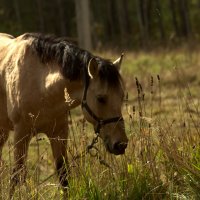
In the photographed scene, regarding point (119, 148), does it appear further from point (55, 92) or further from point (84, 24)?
point (84, 24)

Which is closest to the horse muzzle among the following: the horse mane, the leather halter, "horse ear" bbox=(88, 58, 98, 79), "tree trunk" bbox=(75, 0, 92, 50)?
the leather halter

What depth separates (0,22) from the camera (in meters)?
45.7

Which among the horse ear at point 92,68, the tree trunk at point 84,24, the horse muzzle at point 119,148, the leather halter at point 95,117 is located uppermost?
the tree trunk at point 84,24

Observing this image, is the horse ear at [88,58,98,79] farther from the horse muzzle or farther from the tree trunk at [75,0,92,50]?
the tree trunk at [75,0,92,50]

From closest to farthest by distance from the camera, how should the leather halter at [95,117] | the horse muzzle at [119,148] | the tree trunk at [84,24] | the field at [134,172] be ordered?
the field at [134,172], the horse muzzle at [119,148], the leather halter at [95,117], the tree trunk at [84,24]

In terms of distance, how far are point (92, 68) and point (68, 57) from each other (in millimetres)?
414

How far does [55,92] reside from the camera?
5.88m

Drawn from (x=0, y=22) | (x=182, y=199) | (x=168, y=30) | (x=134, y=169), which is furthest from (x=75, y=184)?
(x=168, y=30)

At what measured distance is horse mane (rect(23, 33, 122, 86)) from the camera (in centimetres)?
538

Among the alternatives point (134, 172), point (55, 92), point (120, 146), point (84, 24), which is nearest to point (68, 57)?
point (55, 92)

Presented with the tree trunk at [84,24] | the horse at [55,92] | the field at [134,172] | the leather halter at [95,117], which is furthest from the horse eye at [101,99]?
the tree trunk at [84,24]

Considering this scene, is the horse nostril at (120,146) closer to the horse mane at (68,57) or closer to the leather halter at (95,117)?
the leather halter at (95,117)

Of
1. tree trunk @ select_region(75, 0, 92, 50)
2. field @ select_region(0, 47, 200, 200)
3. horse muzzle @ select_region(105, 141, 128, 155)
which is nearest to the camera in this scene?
field @ select_region(0, 47, 200, 200)

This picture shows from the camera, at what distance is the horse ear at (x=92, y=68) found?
5383 millimetres
